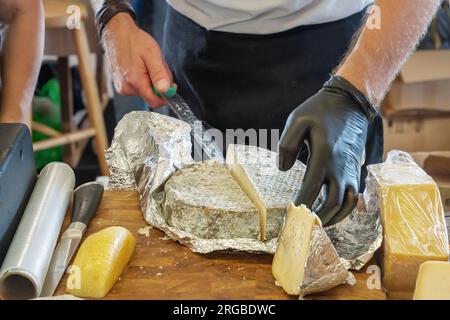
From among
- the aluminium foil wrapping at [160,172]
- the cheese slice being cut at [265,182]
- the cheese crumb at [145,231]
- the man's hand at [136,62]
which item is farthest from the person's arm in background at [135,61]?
the cheese crumb at [145,231]

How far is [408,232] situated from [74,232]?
60 cm

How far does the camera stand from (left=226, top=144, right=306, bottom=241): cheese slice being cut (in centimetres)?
119

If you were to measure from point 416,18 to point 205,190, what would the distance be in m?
0.57

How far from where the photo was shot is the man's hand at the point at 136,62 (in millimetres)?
1567

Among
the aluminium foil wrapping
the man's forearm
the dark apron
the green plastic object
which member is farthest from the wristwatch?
the green plastic object

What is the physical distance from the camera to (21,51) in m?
1.65

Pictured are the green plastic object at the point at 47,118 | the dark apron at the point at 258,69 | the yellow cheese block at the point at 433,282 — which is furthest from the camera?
the green plastic object at the point at 47,118

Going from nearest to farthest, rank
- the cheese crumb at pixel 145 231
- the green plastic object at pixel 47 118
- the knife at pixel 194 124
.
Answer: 1. the cheese crumb at pixel 145 231
2. the knife at pixel 194 124
3. the green plastic object at pixel 47 118

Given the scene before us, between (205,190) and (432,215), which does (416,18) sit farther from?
(205,190)

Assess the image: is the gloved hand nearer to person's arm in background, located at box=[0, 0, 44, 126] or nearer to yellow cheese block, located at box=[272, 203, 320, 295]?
yellow cheese block, located at box=[272, 203, 320, 295]

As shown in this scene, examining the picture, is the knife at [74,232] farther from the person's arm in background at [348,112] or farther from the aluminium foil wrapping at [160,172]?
the person's arm in background at [348,112]

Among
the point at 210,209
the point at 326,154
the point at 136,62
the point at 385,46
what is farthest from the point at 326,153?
the point at 136,62

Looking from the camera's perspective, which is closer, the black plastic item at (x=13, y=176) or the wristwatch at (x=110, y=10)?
the black plastic item at (x=13, y=176)
